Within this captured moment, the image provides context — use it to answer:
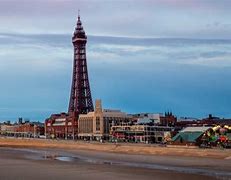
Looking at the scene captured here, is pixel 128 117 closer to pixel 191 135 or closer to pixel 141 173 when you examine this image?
pixel 191 135

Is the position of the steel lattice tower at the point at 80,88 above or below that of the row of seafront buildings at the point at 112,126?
above

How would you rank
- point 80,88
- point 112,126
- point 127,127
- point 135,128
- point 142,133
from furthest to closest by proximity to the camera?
point 80,88 → point 112,126 → point 127,127 → point 135,128 → point 142,133

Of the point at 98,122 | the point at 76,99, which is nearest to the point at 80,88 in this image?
the point at 76,99

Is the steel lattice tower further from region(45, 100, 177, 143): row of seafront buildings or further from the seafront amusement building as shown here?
region(45, 100, 177, 143): row of seafront buildings

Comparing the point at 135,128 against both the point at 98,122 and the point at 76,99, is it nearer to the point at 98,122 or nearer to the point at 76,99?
the point at 98,122

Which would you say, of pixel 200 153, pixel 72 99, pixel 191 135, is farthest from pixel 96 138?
pixel 200 153

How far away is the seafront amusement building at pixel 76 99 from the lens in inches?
5546

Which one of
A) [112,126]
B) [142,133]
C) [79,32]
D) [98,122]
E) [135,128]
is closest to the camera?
[142,133]

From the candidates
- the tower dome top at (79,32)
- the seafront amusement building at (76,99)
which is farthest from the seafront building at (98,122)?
the tower dome top at (79,32)

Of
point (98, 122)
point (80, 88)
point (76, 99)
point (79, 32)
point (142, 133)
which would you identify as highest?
point (79, 32)

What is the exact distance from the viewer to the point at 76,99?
14150 centimetres

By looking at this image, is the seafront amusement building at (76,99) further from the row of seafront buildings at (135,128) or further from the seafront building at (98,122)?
the seafront building at (98,122)

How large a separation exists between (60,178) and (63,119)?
12522 centimetres

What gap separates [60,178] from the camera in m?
25.4
